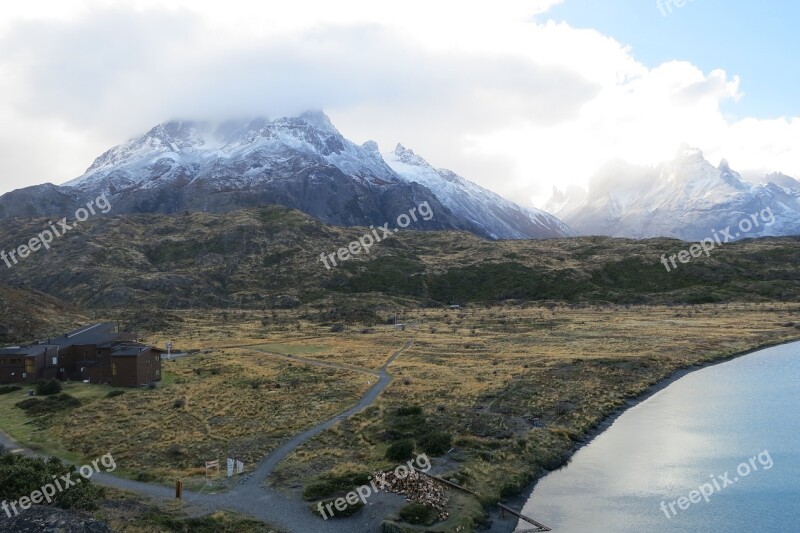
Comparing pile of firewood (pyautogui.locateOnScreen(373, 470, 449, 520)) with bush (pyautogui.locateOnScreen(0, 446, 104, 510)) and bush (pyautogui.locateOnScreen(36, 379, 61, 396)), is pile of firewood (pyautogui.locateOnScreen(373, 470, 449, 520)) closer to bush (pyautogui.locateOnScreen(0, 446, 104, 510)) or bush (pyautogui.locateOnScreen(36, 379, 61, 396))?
bush (pyautogui.locateOnScreen(0, 446, 104, 510))

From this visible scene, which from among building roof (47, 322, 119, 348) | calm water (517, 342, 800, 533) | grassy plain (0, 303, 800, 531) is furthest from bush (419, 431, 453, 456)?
building roof (47, 322, 119, 348)

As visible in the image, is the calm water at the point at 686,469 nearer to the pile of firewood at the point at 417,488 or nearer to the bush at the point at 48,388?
the pile of firewood at the point at 417,488

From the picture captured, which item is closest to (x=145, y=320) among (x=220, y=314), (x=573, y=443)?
(x=220, y=314)
